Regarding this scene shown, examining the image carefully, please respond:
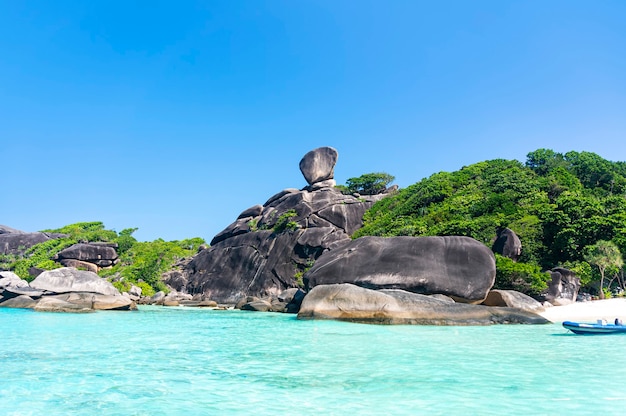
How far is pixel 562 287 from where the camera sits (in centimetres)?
2169

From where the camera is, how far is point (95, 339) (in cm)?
1082

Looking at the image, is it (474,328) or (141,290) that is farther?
(141,290)

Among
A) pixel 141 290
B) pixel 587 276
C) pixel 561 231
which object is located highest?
pixel 561 231

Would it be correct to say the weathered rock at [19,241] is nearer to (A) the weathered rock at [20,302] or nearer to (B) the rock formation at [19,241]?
(B) the rock formation at [19,241]

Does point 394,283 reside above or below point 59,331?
above

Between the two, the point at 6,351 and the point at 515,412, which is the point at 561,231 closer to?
the point at 515,412

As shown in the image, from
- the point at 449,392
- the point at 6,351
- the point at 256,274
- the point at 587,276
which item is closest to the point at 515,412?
the point at 449,392

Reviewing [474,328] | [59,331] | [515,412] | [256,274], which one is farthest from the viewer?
[256,274]

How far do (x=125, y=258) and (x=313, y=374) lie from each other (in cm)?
4371

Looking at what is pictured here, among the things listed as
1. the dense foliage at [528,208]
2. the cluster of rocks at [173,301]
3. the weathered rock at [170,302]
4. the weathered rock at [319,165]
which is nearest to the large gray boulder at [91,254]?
the cluster of rocks at [173,301]

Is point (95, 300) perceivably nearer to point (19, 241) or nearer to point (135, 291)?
point (135, 291)

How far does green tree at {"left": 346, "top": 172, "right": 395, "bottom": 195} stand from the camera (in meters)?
47.0

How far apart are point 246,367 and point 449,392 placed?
11.1ft

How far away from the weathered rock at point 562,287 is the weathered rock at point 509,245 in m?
2.06
